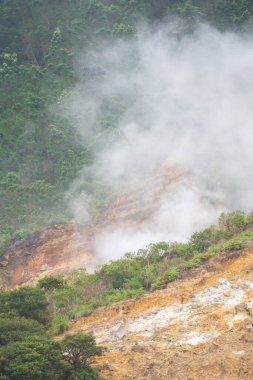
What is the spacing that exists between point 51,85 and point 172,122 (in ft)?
27.7

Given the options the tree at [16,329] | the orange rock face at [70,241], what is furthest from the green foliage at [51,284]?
the orange rock face at [70,241]

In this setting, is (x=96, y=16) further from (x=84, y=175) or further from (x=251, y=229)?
(x=251, y=229)

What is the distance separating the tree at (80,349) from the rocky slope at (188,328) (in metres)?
0.60

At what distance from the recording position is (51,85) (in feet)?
111

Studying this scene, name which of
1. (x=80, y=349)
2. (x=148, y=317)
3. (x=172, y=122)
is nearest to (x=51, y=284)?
(x=148, y=317)

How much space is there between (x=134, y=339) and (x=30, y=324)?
2498 millimetres

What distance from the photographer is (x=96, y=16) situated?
37062 mm

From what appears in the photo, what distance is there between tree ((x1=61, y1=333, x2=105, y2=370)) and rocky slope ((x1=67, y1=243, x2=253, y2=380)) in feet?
1.97

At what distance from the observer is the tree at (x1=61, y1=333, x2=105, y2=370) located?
11500 millimetres

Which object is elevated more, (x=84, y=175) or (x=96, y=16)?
(x=96, y=16)

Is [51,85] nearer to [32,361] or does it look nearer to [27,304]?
[27,304]

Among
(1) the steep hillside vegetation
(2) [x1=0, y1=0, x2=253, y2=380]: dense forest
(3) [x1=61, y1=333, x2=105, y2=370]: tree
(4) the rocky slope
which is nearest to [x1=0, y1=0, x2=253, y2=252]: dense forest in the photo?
(2) [x1=0, y1=0, x2=253, y2=380]: dense forest

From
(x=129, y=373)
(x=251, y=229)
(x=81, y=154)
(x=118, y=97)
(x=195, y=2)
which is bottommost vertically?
(x=129, y=373)

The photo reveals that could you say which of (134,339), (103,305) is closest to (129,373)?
(134,339)
